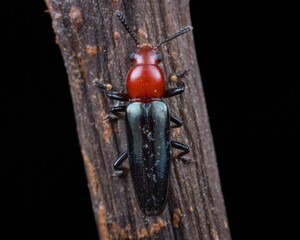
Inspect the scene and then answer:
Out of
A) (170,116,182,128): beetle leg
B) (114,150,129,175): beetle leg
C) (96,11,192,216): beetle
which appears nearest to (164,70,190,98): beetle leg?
(96,11,192,216): beetle

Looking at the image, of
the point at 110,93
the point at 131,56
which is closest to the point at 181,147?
the point at 110,93

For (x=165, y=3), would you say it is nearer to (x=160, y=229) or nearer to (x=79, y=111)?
(x=79, y=111)

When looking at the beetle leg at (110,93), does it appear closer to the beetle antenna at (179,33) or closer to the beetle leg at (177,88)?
the beetle leg at (177,88)

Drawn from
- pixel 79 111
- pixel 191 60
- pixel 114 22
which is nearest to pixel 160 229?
pixel 79 111

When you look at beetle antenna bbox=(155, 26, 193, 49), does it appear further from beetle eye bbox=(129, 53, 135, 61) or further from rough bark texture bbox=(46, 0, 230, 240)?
beetle eye bbox=(129, 53, 135, 61)

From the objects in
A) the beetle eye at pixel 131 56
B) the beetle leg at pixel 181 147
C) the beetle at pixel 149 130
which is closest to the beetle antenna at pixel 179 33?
the beetle at pixel 149 130

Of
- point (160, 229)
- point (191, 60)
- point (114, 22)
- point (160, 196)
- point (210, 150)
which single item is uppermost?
point (114, 22)

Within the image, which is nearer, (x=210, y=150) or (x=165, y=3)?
(x=165, y=3)

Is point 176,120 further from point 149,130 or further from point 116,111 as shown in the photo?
point 116,111
